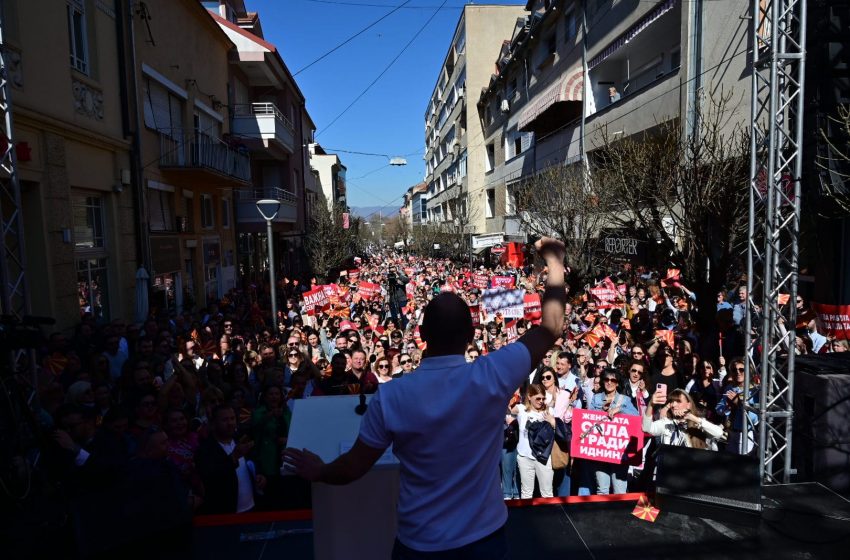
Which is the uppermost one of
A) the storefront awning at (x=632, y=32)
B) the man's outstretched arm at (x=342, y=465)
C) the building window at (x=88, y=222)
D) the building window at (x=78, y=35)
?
the storefront awning at (x=632, y=32)

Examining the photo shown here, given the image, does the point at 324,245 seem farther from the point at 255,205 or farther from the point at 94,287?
the point at 94,287

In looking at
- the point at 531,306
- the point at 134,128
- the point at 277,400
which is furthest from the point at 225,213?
the point at 277,400

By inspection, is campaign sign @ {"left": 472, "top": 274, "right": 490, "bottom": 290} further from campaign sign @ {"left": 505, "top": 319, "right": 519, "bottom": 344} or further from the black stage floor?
the black stage floor

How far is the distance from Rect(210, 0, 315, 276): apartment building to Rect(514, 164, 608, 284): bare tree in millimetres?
10978

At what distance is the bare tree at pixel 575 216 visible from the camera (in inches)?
720

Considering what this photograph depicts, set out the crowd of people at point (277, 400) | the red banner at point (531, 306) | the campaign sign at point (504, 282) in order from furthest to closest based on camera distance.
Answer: the campaign sign at point (504, 282), the red banner at point (531, 306), the crowd of people at point (277, 400)

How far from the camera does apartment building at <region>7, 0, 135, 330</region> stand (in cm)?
987

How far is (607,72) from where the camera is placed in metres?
22.8

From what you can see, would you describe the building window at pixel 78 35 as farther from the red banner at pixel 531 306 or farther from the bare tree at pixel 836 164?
the bare tree at pixel 836 164

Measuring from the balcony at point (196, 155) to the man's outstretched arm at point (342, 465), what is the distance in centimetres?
1535

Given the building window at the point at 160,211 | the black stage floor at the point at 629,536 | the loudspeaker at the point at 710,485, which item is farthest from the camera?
the building window at the point at 160,211

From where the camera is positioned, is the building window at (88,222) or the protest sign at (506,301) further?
the building window at (88,222)

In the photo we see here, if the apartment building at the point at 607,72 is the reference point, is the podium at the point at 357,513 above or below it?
below

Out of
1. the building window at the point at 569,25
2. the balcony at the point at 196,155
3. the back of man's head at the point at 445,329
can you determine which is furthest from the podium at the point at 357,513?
the building window at the point at 569,25
